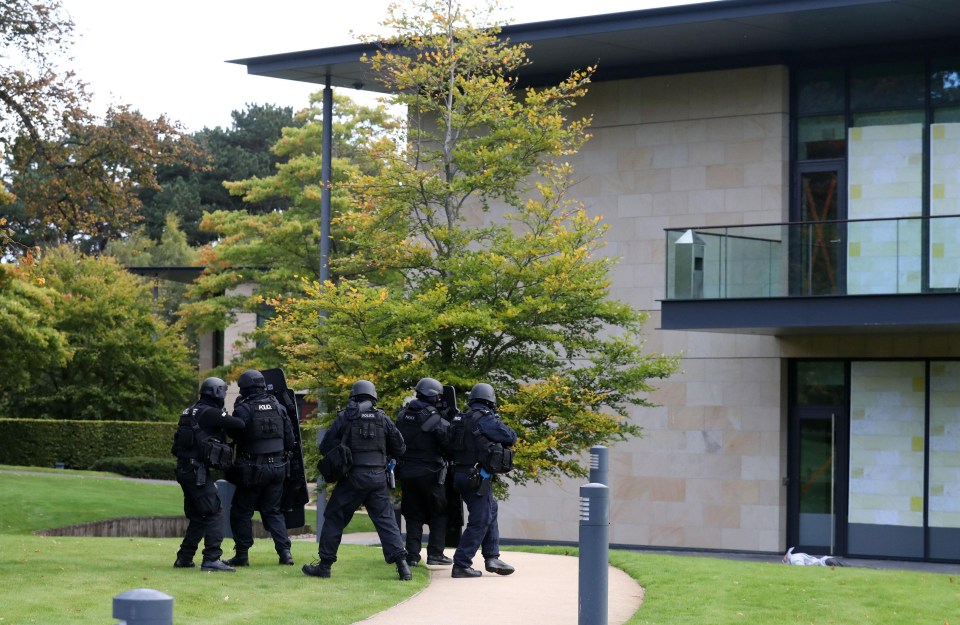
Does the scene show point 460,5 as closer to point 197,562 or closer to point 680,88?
point 680,88

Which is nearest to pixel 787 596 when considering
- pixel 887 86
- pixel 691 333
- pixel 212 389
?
pixel 212 389

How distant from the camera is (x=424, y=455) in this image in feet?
45.9

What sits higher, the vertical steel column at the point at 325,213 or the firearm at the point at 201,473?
the vertical steel column at the point at 325,213

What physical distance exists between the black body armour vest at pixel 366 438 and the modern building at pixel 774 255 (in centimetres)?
951

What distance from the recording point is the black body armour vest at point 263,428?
44.4 ft

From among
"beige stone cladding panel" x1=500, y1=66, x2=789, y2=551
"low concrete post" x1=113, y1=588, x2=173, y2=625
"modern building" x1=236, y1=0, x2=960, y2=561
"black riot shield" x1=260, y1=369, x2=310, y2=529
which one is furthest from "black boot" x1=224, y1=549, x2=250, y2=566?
"beige stone cladding panel" x1=500, y1=66, x2=789, y2=551

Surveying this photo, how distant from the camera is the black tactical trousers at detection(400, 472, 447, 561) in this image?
46.1 ft

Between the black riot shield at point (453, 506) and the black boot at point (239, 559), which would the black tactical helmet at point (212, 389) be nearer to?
the black boot at point (239, 559)

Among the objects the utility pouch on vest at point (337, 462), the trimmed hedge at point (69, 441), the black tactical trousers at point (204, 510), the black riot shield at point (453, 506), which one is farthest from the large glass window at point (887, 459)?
the trimmed hedge at point (69, 441)

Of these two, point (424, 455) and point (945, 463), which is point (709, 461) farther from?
point (424, 455)

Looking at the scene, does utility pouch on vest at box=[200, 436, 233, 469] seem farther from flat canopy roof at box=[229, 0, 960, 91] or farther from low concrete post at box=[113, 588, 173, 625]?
flat canopy roof at box=[229, 0, 960, 91]

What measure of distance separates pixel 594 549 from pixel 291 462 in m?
6.57

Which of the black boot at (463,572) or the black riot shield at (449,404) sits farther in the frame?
the black riot shield at (449,404)

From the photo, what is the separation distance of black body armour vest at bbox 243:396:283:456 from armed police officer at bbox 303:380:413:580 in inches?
24.5
